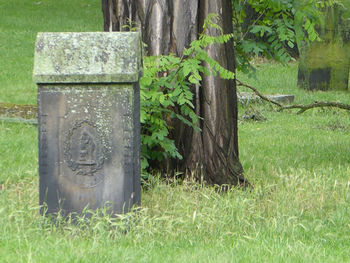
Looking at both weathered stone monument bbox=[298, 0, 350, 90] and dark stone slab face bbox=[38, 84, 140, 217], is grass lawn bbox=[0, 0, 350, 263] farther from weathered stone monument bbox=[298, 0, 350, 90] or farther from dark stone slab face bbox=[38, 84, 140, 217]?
weathered stone monument bbox=[298, 0, 350, 90]

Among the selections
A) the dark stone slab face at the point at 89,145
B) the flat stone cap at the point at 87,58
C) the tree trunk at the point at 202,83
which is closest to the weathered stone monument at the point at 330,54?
the tree trunk at the point at 202,83

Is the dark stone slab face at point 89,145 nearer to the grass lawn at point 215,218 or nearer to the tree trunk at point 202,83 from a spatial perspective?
the grass lawn at point 215,218

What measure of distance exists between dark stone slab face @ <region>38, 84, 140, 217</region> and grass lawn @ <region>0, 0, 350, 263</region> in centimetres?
19

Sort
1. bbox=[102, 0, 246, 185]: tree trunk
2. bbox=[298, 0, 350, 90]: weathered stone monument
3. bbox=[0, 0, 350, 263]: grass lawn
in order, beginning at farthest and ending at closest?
bbox=[298, 0, 350, 90]: weathered stone monument → bbox=[102, 0, 246, 185]: tree trunk → bbox=[0, 0, 350, 263]: grass lawn

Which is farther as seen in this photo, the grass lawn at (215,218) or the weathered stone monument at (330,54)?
the weathered stone monument at (330,54)

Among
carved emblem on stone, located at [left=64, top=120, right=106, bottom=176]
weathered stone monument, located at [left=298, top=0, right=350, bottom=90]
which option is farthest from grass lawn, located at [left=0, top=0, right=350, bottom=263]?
weathered stone monument, located at [left=298, top=0, right=350, bottom=90]

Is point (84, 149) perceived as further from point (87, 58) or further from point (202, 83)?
point (202, 83)

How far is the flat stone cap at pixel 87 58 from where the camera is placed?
4.72m

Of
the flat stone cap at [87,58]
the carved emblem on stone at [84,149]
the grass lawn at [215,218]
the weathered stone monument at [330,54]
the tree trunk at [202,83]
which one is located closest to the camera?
the grass lawn at [215,218]

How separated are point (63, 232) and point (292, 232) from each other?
1682mm

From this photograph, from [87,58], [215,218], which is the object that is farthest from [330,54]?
[87,58]

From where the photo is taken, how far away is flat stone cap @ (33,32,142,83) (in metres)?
4.72

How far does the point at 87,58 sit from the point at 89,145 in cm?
63

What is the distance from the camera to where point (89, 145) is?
486 cm
